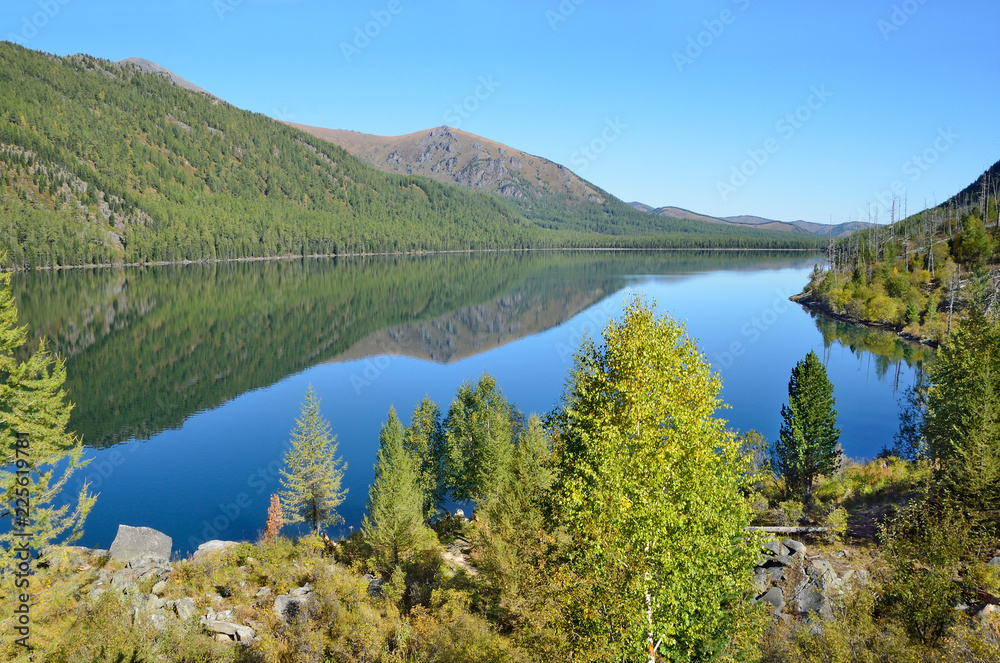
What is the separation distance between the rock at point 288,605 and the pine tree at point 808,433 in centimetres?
3036

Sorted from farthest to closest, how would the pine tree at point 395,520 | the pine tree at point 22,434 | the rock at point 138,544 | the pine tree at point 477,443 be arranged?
the pine tree at point 477,443 → the pine tree at point 395,520 → the rock at point 138,544 → the pine tree at point 22,434

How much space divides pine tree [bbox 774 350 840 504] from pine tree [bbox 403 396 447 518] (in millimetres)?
23587

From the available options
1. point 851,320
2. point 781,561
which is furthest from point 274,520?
point 851,320

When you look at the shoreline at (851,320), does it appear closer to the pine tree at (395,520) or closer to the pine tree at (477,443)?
the pine tree at (477,443)

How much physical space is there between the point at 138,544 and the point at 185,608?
10.4 meters

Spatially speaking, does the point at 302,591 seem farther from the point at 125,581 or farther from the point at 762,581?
the point at 762,581

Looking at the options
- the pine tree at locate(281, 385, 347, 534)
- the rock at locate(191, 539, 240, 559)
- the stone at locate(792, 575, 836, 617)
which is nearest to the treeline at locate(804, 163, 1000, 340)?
the stone at locate(792, 575, 836, 617)

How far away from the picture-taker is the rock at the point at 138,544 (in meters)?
28.2

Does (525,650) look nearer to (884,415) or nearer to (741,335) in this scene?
(884,415)

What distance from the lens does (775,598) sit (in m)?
20.2

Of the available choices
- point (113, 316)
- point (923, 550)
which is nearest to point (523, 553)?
point (923, 550)

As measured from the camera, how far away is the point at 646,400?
1392 cm

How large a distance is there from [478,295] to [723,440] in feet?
446

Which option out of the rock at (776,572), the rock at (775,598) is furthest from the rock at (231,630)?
the rock at (776,572)
